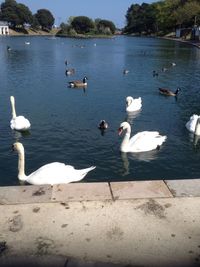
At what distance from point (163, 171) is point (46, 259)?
23.1ft

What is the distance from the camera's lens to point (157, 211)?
607 centimetres

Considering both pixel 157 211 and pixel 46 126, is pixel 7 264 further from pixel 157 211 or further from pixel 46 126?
pixel 46 126

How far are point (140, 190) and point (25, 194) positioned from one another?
2125 mm

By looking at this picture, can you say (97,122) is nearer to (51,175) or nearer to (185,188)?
(51,175)

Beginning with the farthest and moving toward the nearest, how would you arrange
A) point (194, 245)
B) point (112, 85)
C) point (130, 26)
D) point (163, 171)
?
point (130, 26) < point (112, 85) < point (163, 171) < point (194, 245)

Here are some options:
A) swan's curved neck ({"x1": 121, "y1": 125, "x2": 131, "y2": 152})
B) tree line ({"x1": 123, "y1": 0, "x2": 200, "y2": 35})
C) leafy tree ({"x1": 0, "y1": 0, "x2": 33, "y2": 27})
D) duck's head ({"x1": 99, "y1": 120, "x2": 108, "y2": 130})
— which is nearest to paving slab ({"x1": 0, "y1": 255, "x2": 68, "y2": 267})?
swan's curved neck ({"x1": 121, "y1": 125, "x2": 131, "y2": 152})

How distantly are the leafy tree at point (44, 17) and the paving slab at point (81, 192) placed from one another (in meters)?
195

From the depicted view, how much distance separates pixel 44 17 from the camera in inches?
7470

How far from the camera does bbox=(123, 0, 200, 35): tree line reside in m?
111

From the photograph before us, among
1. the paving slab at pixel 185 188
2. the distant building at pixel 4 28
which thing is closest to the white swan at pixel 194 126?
the paving slab at pixel 185 188

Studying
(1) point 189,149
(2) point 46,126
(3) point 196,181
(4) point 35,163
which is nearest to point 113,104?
(2) point 46,126

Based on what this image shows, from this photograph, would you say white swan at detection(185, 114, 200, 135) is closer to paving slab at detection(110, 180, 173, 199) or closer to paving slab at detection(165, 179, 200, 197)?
paving slab at detection(165, 179, 200, 197)

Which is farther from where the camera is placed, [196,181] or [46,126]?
[46,126]

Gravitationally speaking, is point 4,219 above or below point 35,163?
above
